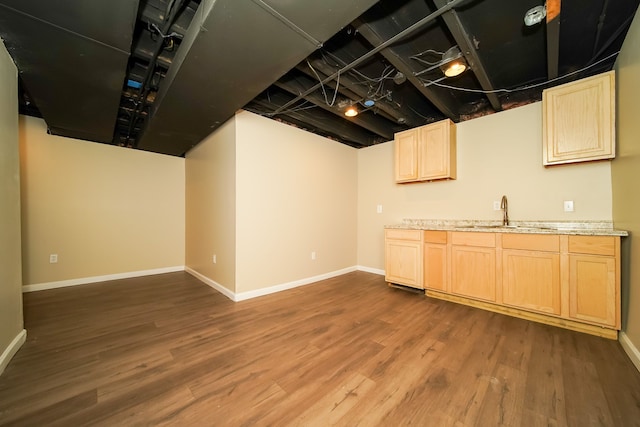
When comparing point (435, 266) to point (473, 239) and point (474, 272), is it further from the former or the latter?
point (473, 239)

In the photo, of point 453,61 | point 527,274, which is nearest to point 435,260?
point 527,274

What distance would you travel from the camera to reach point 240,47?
165cm

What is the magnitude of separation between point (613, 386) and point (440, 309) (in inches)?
50.7

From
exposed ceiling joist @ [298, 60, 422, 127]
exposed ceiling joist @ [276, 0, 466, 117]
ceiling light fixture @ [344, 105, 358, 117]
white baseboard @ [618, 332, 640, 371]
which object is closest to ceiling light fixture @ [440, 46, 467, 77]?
exposed ceiling joist @ [276, 0, 466, 117]

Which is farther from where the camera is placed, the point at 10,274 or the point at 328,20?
the point at 10,274

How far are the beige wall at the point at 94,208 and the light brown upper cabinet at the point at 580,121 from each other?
5.75 metres

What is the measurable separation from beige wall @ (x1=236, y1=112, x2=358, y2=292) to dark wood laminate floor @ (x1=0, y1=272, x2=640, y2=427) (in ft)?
2.50

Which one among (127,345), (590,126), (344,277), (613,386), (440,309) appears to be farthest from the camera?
(344,277)

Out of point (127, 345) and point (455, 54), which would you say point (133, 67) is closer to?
point (127, 345)

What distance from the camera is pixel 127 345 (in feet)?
6.36

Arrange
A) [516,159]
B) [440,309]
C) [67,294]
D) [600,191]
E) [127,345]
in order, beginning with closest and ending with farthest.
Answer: [127,345] → [600,191] → [440,309] → [516,159] → [67,294]

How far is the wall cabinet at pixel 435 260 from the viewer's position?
2898mm

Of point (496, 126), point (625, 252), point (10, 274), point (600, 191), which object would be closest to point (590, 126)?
point (600, 191)

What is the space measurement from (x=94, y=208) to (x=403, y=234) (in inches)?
198
